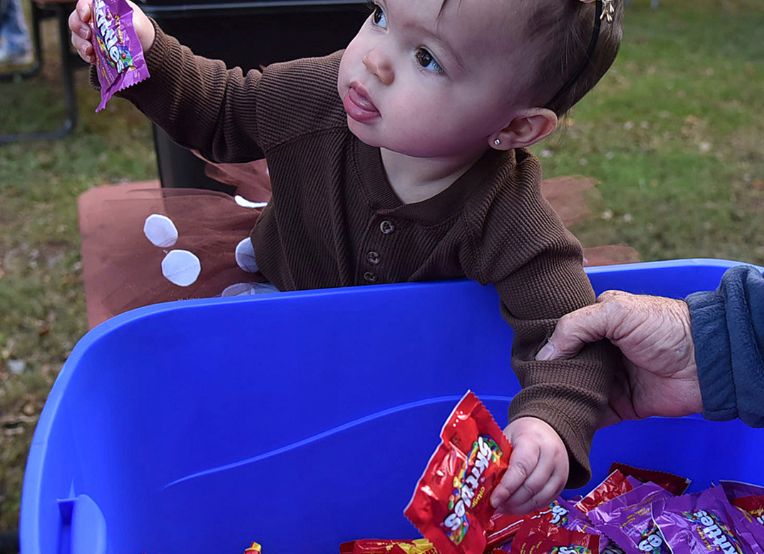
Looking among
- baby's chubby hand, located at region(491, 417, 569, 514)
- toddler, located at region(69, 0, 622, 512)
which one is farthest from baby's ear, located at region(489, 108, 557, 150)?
baby's chubby hand, located at region(491, 417, 569, 514)

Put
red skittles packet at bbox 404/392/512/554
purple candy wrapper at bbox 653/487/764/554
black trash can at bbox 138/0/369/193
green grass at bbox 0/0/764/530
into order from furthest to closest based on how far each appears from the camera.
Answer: green grass at bbox 0/0/764/530, black trash can at bbox 138/0/369/193, purple candy wrapper at bbox 653/487/764/554, red skittles packet at bbox 404/392/512/554

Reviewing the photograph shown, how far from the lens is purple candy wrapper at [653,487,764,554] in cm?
101

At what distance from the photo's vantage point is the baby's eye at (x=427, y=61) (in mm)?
810

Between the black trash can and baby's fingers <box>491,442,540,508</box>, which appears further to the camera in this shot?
the black trash can

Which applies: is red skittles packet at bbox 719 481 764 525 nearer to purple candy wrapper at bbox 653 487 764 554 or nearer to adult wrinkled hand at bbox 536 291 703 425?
purple candy wrapper at bbox 653 487 764 554

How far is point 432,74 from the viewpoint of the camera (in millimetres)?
815

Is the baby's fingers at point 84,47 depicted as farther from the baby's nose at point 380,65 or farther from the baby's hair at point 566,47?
the baby's hair at point 566,47

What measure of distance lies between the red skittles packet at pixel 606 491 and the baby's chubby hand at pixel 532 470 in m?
0.33

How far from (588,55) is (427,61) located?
0.16 metres

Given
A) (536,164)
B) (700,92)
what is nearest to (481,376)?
(536,164)

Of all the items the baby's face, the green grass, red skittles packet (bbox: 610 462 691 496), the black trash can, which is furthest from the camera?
the green grass

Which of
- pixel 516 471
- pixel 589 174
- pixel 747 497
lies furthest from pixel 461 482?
pixel 589 174

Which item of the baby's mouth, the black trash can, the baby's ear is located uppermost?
the baby's mouth

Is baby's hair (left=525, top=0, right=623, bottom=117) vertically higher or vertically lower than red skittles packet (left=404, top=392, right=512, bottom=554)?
higher
